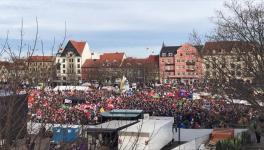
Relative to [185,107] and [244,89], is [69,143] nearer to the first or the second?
[244,89]

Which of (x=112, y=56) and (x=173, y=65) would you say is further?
(x=112, y=56)

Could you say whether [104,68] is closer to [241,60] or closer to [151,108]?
[151,108]

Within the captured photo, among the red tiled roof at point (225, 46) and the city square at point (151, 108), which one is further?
the red tiled roof at point (225, 46)

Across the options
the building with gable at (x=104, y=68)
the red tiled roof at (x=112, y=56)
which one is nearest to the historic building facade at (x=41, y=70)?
the building with gable at (x=104, y=68)

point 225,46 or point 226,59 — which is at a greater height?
point 225,46

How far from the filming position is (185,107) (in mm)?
37219

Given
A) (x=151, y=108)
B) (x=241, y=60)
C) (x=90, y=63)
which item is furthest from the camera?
(x=90, y=63)

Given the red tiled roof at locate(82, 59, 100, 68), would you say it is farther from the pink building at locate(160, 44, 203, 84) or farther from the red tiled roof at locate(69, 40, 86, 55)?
the pink building at locate(160, 44, 203, 84)

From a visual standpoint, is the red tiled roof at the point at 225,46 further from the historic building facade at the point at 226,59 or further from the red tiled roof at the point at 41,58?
the red tiled roof at the point at 41,58

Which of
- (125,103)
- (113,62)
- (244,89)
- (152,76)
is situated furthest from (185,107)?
(113,62)

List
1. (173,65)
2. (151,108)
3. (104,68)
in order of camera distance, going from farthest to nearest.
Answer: (173,65)
(104,68)
(151,108)

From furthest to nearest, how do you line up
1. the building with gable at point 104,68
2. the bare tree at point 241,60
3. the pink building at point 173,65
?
the pink building at point 173,65
the building with gable at point 104,68
the bare tree at point 241,60

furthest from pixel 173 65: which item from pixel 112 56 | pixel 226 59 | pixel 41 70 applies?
pixel 41 70

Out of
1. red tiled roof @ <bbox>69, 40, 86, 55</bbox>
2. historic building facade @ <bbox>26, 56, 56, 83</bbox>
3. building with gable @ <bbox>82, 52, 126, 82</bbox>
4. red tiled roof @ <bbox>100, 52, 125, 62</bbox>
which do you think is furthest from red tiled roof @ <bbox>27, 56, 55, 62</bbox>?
red tiled roof @ <bbox>69, 40, 86, 55</bbox>
